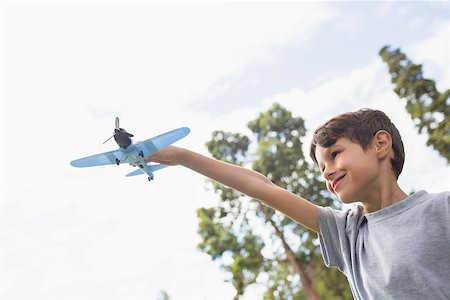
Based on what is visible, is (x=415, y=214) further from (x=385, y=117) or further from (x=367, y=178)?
(x=385, y=117)

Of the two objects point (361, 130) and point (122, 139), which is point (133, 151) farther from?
point (361, 130)

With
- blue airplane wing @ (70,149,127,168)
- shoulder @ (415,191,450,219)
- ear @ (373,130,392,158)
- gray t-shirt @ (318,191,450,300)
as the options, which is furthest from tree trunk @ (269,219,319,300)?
shoulder @ (415,191,450,219)

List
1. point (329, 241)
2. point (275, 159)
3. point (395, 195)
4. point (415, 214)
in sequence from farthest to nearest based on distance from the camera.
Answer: point (275, 159)
point (329, 241)
point (395, 195)
point (415, 214)

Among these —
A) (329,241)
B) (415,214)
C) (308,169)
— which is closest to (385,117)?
(415,214)

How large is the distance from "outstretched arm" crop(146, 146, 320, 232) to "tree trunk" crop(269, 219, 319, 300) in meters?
16.4

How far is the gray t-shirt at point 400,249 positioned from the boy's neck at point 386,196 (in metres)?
0.05

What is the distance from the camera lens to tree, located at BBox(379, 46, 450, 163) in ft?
51.4

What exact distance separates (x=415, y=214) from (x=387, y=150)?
1.06 ft

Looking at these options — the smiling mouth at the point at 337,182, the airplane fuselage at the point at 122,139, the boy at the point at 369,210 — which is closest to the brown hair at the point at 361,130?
the boy at the point at 369,210

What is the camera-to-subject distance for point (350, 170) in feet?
6.27

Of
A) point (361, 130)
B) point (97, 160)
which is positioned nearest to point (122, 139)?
point (97, 160)

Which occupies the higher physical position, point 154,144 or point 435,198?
point 154,144

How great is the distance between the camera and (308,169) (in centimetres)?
1822

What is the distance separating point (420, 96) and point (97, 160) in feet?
53.0
